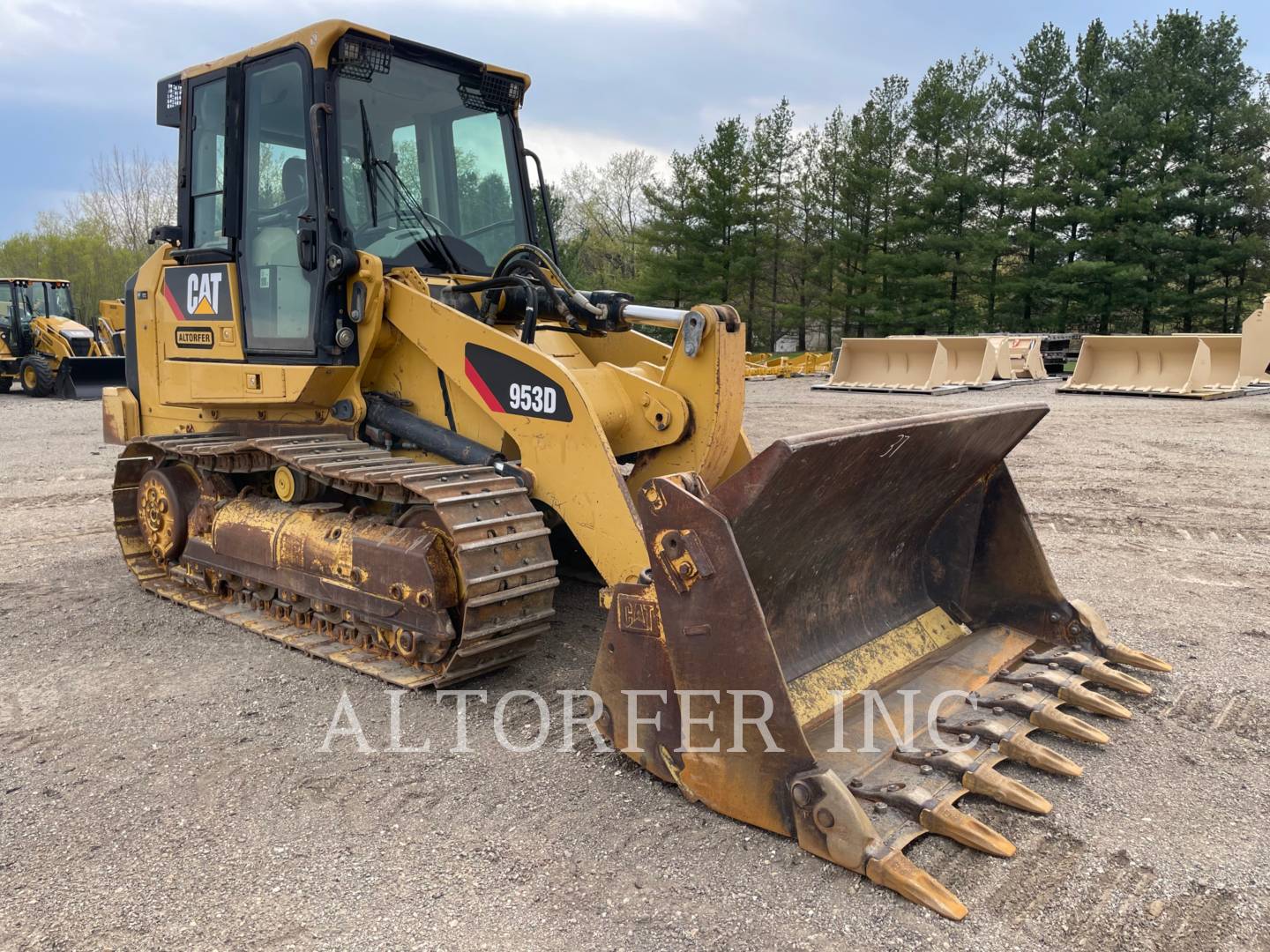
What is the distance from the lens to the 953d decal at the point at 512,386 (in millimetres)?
3971

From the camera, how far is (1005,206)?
2967cm

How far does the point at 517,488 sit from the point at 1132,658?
8.88ft

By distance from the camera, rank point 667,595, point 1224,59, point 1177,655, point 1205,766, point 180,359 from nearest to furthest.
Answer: point 667,595 → point 1205,766 → point 1177,655 → point 180,359 → point 1224,59

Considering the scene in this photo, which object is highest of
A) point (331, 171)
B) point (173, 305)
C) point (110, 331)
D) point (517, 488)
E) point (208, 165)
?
point (208, 165)

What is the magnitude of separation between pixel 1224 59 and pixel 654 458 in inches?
1222

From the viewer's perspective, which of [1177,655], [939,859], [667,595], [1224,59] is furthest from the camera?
[1224,59]

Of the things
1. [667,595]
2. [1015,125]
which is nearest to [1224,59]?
[1015,125]

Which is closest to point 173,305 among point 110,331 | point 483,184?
point 483,184

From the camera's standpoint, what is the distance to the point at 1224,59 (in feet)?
89.9

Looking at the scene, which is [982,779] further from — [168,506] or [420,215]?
[168,506]

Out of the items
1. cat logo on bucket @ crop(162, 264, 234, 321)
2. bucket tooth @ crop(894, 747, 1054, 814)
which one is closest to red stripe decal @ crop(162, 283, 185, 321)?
cat logo on bucket @ crop(162, 264, 234, 321)

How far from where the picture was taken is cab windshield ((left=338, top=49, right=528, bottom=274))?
4680mm

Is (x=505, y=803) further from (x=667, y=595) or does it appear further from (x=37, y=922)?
(x=37, y=922)

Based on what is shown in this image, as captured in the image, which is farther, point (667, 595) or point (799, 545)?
point (799, 545)
